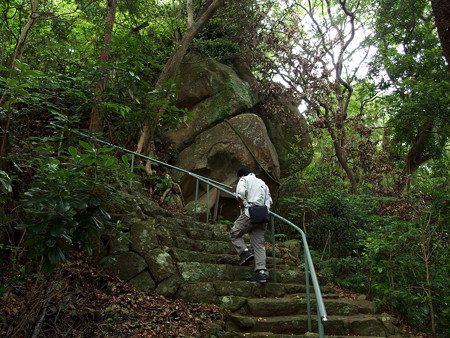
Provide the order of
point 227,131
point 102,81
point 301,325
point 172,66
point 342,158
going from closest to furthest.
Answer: point 301,325
point 102,81
point 172,66
point 227,131
point 342,158

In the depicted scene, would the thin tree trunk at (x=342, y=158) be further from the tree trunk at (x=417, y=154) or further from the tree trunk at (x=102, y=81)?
the tree trunk at (x=102, y=81)

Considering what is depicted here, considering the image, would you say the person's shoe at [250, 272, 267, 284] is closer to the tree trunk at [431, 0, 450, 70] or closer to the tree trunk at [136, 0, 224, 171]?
the tree trunk at [431, 0, 450, 70]

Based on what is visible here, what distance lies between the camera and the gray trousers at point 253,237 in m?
5.21

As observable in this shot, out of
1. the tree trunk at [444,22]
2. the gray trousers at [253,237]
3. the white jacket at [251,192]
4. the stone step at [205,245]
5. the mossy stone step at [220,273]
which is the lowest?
the mossy stone step at [220,273]

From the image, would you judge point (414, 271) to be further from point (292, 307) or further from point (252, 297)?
point (252, 297)

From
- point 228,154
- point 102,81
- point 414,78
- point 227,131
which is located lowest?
point 228,154

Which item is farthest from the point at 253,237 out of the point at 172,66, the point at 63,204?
the point at 172,66

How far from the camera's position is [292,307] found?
15.4 feet

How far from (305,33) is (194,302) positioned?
1285cm

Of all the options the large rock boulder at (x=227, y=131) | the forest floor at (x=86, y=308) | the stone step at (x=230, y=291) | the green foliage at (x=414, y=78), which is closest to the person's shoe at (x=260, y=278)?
the stone step at (x=230, y=291)

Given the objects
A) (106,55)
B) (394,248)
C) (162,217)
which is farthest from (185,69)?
(394,248)

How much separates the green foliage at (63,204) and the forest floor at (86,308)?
730 millimetres

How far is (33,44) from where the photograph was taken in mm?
7832

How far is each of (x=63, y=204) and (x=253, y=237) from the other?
3.24 metres
